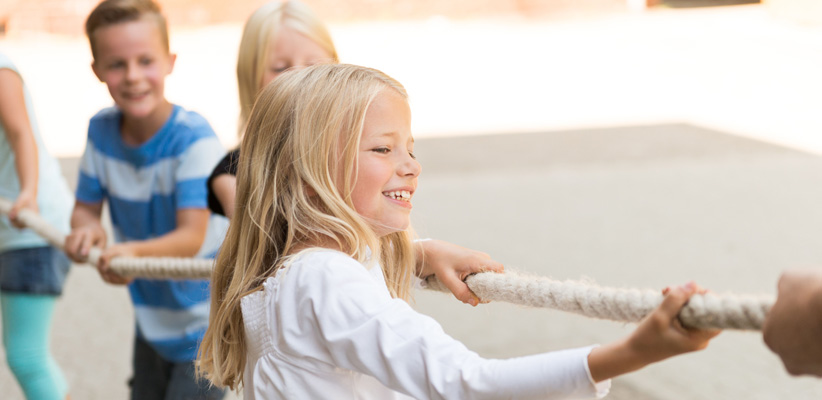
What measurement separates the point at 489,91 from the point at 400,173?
4924 mm

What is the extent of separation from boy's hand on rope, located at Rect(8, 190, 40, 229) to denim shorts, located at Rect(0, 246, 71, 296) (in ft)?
0.34

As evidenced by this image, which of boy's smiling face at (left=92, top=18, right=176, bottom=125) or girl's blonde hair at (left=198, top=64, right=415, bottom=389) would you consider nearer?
girl's blonde hair at (left=198, top=64, right=415, bottom=389)

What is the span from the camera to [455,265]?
74 cm

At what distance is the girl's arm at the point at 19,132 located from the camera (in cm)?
132

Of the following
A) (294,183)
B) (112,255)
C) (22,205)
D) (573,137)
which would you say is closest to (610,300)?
(294,183)

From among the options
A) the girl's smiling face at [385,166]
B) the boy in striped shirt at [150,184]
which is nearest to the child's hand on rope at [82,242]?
the boy in striped shirt at [150,184]

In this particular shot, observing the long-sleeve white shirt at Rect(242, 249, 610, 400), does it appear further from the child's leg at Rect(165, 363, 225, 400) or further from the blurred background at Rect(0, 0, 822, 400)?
the child's leg at Rect(165, 363, 225, 400)

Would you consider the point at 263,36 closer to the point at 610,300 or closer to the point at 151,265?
the point at 151,265

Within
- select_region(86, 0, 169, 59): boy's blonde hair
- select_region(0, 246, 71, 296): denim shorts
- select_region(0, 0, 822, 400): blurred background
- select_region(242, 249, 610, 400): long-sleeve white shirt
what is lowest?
select_region(0, 0, 822, 400): blurred background

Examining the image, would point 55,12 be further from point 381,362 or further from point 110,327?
point 381,362

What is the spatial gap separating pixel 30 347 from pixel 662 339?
3.80 ft

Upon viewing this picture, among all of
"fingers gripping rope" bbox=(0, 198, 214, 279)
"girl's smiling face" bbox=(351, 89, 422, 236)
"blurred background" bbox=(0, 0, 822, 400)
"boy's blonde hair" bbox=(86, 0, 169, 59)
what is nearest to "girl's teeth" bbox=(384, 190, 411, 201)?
"girl's smiling face" bbox=(351, 89, 422, 236)

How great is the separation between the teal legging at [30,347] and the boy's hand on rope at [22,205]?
5.4 inches

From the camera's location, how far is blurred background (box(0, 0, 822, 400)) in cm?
211
